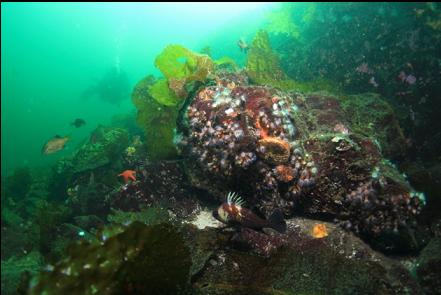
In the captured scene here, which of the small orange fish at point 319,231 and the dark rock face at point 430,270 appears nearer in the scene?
the dark rock face at point 430,270

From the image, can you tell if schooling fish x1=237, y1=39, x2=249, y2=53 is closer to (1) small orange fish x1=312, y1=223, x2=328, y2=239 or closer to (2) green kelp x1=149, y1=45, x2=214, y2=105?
(2) green kelp x1=149, y1=45, x2=214, y2=105

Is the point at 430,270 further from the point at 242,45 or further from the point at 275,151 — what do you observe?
the point at 242,45

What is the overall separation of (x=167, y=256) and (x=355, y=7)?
13928mm

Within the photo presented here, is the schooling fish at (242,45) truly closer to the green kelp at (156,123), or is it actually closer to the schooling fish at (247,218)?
the green kelp at (156,123)

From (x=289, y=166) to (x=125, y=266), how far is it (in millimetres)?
2374

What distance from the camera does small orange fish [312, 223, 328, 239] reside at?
3795 mm

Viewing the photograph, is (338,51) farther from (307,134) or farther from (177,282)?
(177,282)

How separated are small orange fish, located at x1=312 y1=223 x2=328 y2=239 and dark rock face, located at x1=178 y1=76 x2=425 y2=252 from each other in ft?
0.67

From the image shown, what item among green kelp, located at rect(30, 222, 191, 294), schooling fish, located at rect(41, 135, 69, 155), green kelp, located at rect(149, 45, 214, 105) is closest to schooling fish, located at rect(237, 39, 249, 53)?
green kelp, located at rect(149, 45, 214, 105)

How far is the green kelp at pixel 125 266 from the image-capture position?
7.62 ft

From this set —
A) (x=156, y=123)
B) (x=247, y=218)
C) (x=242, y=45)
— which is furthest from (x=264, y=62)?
(x=247, y=218)

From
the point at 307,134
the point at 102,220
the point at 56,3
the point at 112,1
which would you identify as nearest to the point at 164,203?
the point at 102,220

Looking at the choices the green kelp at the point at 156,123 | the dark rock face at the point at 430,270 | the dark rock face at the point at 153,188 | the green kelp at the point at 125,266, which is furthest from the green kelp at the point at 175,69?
the dark rock face at the point at 430,270

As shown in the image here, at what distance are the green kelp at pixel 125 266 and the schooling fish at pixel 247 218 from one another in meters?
1.04
